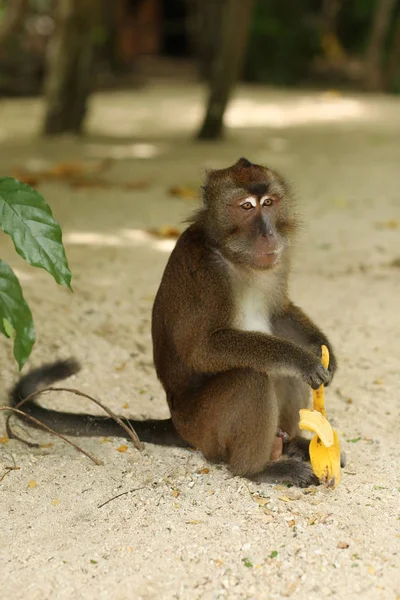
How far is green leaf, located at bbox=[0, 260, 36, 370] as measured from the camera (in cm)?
302

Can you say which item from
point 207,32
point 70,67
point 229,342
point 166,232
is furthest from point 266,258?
point 207,32

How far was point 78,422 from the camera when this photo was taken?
3805mm

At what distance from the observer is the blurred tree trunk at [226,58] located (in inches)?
435

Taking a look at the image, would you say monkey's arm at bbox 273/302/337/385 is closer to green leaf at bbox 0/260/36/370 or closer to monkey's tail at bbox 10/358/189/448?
monkey's tail at bbox 10/358/189/448

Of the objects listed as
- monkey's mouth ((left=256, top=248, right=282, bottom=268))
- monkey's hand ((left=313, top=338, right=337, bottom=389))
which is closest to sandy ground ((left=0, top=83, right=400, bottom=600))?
monkey's hand ((left=313, top=338, right=337, bottom=389))

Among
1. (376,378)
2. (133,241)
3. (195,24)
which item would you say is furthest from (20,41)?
(376,378)

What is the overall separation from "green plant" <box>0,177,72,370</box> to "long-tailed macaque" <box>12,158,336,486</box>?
75 cm

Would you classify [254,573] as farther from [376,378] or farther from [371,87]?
[371,87]

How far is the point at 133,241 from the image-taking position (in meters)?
7.09

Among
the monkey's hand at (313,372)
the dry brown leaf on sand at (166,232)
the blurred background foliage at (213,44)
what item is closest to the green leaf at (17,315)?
the monkey's hand at (313,372)

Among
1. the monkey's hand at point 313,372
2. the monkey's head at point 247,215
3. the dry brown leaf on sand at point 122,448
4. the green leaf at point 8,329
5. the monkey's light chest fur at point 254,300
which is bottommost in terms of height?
the dry brown leaf on sand at point 122,448

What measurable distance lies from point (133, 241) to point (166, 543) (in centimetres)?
422

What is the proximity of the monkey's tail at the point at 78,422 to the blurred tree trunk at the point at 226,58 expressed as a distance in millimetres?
8100

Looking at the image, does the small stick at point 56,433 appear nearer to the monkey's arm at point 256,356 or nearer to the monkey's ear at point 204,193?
the monkey's arm at point 256,356
